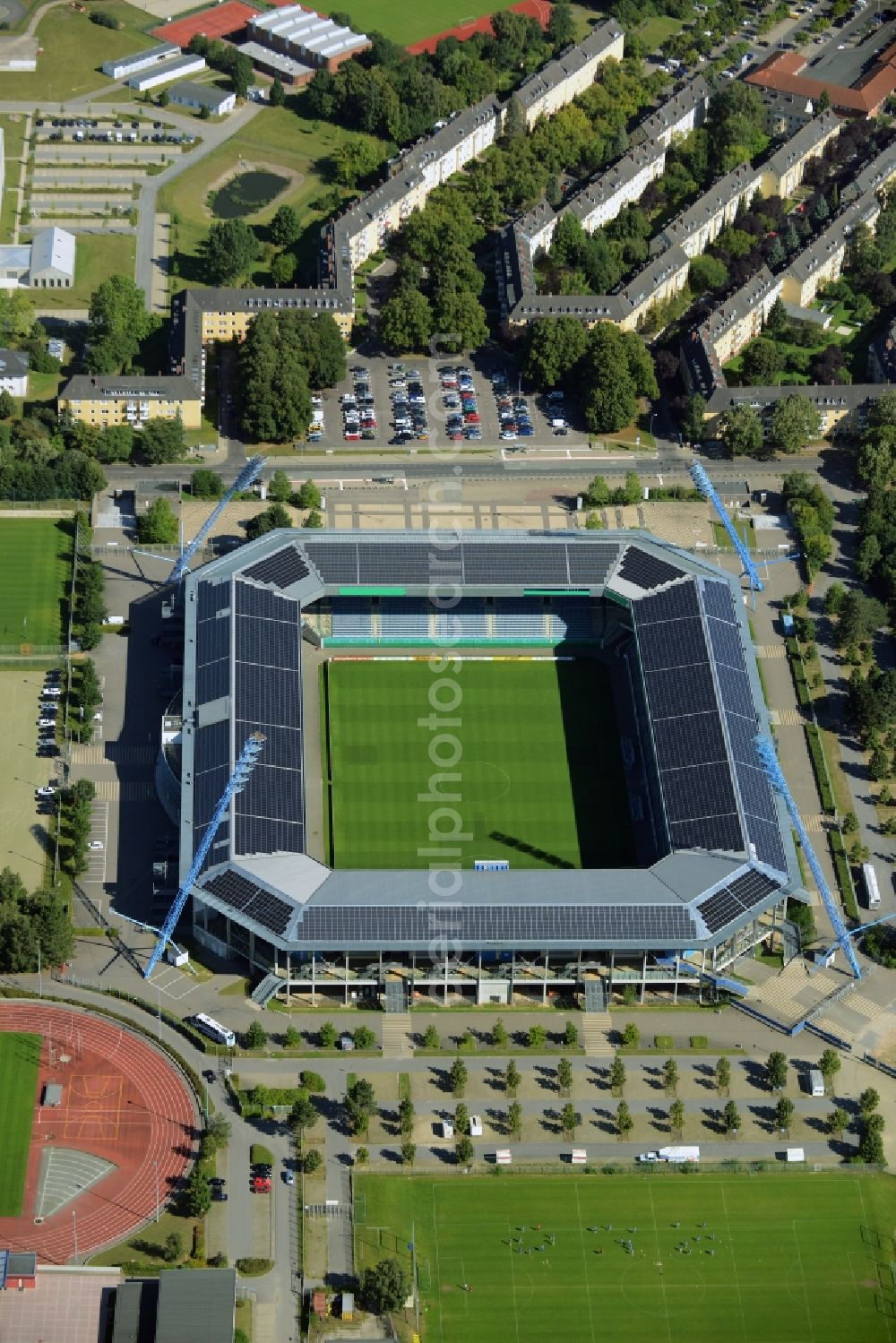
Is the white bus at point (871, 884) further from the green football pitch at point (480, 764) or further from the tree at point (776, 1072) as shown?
the tree at point (776, 1072)

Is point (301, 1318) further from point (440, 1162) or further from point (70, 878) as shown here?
point (70, 878)

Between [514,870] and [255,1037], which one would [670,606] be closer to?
[514,870]

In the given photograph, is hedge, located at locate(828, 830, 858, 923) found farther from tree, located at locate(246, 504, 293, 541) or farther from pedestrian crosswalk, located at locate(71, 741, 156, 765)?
tree, located at locate(246, 504, 293, 541)

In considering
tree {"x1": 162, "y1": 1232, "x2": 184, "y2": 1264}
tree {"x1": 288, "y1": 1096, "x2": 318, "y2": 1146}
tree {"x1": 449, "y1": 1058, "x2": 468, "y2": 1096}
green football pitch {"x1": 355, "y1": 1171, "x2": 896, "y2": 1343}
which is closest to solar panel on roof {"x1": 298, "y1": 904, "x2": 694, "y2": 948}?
tree {"x1": 449, "y1": 1058, "x2": 468, "y2": 1096}

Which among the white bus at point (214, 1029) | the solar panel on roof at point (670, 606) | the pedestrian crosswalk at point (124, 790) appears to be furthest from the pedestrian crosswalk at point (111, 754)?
the solar panel on roof at point (670, 606)

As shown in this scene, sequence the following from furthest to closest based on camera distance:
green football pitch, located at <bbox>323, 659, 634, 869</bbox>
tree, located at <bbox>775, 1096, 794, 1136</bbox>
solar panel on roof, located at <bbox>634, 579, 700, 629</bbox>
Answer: solar panel on roof, located at <bbox>634, 579, 700, 629</bbox>
green football pitch, located at <bbox>323, 659, 634, 869</bbox>
tree, located at <bbox>775, 1096, 794, 1136</bbox>

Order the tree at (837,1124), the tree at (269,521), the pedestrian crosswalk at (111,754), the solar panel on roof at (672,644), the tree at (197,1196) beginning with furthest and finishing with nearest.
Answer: the tree at (269,521), the solar panel on roof at (672,644), the pedestrian crosswalk at (111,754), the tree at (837,1124), the tree at (197,1196)

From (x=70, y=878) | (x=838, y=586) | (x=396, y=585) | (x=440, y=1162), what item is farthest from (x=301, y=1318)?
(x=838, y=586)
